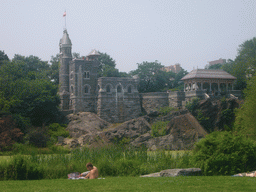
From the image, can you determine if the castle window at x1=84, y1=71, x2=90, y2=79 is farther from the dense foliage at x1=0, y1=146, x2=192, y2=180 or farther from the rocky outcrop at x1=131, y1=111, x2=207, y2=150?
the dense foliage at x1=0, y1=146, x2=192, y2=180

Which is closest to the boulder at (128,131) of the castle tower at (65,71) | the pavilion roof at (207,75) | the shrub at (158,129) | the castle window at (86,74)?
the shrub at (158,129)

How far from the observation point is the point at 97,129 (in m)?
42.8

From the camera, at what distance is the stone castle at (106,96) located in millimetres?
48062

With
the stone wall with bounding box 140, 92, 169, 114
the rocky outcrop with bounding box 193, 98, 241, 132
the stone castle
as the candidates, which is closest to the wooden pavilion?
the stone castle

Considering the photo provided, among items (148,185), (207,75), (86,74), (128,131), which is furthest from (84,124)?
(148,185)

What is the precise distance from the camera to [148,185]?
11461 millimetres

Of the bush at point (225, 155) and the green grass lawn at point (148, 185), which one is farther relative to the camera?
the bush at point (225, 155)

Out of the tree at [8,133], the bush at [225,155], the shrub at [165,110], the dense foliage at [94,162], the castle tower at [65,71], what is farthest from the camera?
the castle tower at [65,71]

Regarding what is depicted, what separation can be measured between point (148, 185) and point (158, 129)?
2749 centimetres

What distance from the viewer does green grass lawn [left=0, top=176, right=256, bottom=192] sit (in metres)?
10.9

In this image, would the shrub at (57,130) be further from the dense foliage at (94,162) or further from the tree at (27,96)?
the dense foliage at (94,162)

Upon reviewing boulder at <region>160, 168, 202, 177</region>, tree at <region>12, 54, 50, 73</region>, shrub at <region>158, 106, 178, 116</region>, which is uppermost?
tree at <region>12, 54, 50, 73</region>

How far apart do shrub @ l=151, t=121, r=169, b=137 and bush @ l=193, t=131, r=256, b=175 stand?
1991cm

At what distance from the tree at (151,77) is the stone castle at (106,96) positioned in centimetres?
1014
